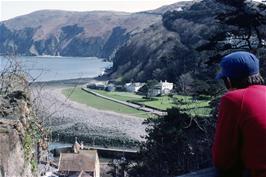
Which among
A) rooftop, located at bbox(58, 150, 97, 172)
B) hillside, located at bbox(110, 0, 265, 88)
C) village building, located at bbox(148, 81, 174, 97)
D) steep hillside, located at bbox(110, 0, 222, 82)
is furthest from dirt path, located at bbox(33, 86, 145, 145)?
steep hillside, located at bbox(110, 0, 222, 82)

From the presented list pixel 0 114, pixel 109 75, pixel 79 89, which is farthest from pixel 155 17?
pixel 0 114

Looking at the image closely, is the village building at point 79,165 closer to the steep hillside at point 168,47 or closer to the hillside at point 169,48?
the hillside at point 169,48

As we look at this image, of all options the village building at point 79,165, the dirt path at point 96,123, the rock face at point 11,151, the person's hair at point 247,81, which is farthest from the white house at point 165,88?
the person's hair at point 247,81

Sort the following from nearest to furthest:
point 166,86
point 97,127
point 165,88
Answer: point 97,127 → point 165,88 → point 166,86

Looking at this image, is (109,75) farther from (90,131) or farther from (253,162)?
(253,162)

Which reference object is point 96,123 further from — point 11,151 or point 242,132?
point 242,132

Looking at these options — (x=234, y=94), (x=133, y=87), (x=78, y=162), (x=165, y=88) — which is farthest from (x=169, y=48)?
(x=234, y=94)

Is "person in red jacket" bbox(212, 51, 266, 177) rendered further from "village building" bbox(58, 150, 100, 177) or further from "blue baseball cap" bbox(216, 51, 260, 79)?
"village building" bbox(58, 150, 100, 177)
